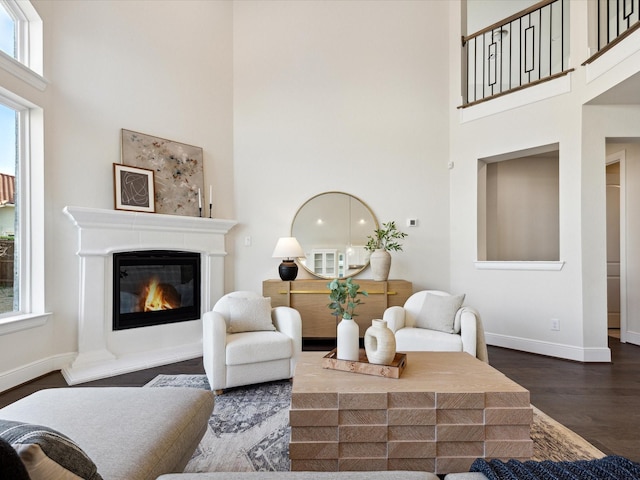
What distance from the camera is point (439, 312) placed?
3.00 meters

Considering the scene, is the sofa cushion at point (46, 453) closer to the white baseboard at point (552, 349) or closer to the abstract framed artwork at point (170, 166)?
the abstract framed artwork at point (170, 166)

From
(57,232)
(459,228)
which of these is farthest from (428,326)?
(57,232)

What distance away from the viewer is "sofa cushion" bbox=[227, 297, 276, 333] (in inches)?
116

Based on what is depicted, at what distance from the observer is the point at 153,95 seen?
145 inches

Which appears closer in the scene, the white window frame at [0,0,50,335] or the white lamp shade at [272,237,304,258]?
the white window frame at [0,0,50,335]

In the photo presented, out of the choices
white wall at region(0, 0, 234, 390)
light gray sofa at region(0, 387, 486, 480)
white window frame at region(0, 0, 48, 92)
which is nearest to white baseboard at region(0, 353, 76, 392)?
white wall at region(0, 0, 234, 390)

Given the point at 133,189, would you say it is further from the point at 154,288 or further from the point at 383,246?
the point at 383,246

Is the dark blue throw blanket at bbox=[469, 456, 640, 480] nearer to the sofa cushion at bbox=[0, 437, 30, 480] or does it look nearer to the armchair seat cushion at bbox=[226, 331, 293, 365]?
the sofa cushion at bbox=[0, 437, 30, 480]

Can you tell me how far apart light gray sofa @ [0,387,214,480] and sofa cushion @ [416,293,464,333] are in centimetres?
207

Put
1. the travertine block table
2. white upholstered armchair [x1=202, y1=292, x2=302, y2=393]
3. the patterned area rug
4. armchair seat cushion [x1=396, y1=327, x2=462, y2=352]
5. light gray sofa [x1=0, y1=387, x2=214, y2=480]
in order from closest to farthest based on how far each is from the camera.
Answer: light gray sofa [x1=0, y1=387, x2=214, y2=480] → the travertine block table → the patterned area rug → white upholstered armchair [x1=202, y1=292, x2=302, y2=393] → armchair seat cushion [x1=396, y1=327, x2=462, y2=352]

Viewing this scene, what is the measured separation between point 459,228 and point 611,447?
274 cm

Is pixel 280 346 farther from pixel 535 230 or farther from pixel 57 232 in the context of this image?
pixel 535 230

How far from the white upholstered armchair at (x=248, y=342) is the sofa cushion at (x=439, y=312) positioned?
113 centimetres

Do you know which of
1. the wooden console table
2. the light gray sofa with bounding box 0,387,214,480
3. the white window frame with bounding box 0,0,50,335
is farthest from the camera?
A: the wooden console table
